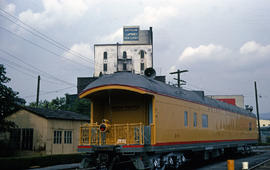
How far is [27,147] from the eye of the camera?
66.5ft

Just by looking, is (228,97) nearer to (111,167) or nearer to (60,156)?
(60,156)

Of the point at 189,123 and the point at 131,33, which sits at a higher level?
the point at 131,33

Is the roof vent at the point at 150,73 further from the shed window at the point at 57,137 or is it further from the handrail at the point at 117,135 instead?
the shed window at the point at 57,137

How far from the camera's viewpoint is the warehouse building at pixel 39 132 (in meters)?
20.1

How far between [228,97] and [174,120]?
230 ft

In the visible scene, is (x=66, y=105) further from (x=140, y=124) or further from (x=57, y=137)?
(x=140, y=124)

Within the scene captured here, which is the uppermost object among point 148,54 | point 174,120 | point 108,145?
point 148,54

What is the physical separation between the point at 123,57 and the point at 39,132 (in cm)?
5121

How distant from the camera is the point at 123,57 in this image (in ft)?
231

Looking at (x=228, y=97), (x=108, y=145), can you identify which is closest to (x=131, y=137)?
(x=108, y=145)

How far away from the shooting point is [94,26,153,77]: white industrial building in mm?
69562

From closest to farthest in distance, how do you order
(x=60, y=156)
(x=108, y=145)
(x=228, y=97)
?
1. (x=108, y=145)
2. (x=60, y=156)
3. (x=228, y=97)

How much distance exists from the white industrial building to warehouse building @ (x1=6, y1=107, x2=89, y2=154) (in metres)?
47.4

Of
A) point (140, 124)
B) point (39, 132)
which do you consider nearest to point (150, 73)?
point (140, 124)
